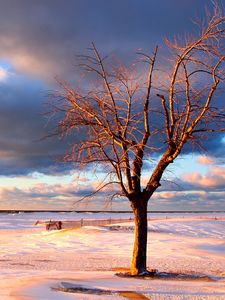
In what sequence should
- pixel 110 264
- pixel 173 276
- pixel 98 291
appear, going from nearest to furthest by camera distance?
pixel 98 291, pixel 173 276, pixel 110 264

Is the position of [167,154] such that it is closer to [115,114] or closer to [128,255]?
[115,114]

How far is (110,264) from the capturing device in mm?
23641

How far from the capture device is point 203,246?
33188mm

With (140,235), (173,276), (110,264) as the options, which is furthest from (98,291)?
(110,264)

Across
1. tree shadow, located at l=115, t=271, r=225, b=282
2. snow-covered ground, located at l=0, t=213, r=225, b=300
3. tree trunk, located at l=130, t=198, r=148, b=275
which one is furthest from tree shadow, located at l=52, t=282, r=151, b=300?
tree trunk, located at l=130, t=198, r=148, b=275

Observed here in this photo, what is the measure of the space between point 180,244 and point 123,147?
54.5ft

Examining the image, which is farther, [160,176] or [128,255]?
[128,255]

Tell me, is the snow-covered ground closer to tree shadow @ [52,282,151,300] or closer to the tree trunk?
tree shadow @ [52,282,151,300]

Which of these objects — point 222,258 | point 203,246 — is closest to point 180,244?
point 203,246

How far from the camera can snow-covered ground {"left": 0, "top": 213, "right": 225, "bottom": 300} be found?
13.7 metres

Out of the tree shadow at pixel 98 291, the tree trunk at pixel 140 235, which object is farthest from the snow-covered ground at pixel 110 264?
the tree trunk at pixel 140 235

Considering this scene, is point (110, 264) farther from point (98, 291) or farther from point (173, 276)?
point (98, 291)

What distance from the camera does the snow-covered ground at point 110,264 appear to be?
13.7 metres

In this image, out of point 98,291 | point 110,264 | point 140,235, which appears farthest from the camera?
point 110,264
